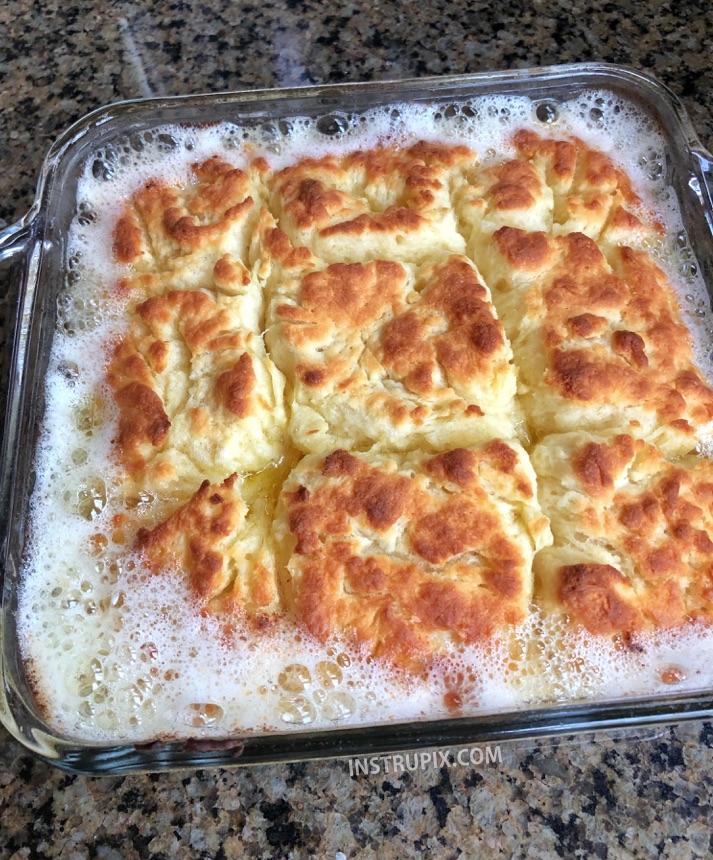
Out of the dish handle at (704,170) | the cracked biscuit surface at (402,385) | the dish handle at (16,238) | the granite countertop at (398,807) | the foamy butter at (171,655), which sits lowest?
the granite countertop at (398,807)

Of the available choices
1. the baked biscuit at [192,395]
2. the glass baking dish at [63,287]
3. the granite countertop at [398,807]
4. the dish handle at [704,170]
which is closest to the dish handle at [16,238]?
the glass baking dish at [63,287]

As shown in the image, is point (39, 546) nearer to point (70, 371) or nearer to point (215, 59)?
point (70, 371)

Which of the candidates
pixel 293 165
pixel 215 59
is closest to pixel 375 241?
pixel 293 165

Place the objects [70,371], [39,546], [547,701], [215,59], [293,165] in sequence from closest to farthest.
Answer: [547,701]
[39,546]
[70,371]
[293,165]
[215,59]

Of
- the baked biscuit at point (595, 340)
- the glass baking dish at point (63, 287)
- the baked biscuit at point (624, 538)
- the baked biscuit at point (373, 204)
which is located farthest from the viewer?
A: the baked biscuit at point (373, 204)

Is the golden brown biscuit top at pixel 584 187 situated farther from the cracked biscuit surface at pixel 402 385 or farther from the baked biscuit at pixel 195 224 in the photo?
the baked biscuit at pixel 195 224

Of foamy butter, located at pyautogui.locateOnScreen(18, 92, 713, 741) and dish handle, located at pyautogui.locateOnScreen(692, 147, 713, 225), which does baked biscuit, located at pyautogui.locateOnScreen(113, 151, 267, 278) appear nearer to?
foamy butter, located at pyautogui.locateOnScreen(18, 92, 713, 741)

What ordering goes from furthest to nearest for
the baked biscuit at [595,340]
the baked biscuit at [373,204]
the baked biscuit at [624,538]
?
1. the baked biscuit at [373,204]
2. the baked biscuit at [595,340]
3. the baked biscuit at [624,538]
